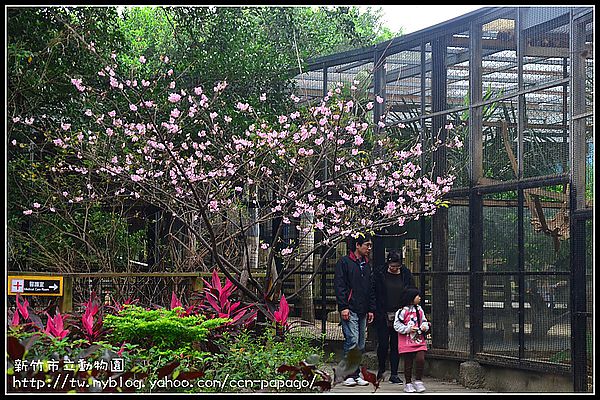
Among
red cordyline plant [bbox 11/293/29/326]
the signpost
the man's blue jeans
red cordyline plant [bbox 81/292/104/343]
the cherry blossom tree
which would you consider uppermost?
the cherry blossom tree

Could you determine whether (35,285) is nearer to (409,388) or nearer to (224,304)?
(224,304)

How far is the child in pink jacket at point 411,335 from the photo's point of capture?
8.84 m

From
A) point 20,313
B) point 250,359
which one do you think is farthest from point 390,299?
point 20,313

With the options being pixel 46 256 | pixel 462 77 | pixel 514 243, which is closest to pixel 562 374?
pixel 514 243

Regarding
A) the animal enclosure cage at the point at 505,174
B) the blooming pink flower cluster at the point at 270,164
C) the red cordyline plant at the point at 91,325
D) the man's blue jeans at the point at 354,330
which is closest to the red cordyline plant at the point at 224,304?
the blooming pink flower cluster at the point at 270,164

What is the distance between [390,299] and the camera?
30.7ft

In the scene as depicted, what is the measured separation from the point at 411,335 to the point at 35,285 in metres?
3.66

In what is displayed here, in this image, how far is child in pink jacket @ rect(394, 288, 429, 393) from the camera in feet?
29.0

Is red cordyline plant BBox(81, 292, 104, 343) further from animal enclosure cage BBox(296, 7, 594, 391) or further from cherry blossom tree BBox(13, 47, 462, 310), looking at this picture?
animal enclosure cage BBox(296, 7, 594, 391)

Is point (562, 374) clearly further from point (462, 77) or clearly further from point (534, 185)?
point (462, 77)

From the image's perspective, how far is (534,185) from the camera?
28.6ft

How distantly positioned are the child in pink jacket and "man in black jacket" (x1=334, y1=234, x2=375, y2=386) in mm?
496

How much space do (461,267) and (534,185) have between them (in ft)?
4.77

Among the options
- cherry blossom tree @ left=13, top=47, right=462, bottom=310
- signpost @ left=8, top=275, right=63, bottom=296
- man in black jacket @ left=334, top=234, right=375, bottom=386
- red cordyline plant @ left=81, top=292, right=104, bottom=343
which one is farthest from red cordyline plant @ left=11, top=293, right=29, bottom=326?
man in black jacket @ left=334, top=234, right=375, bottom=386
